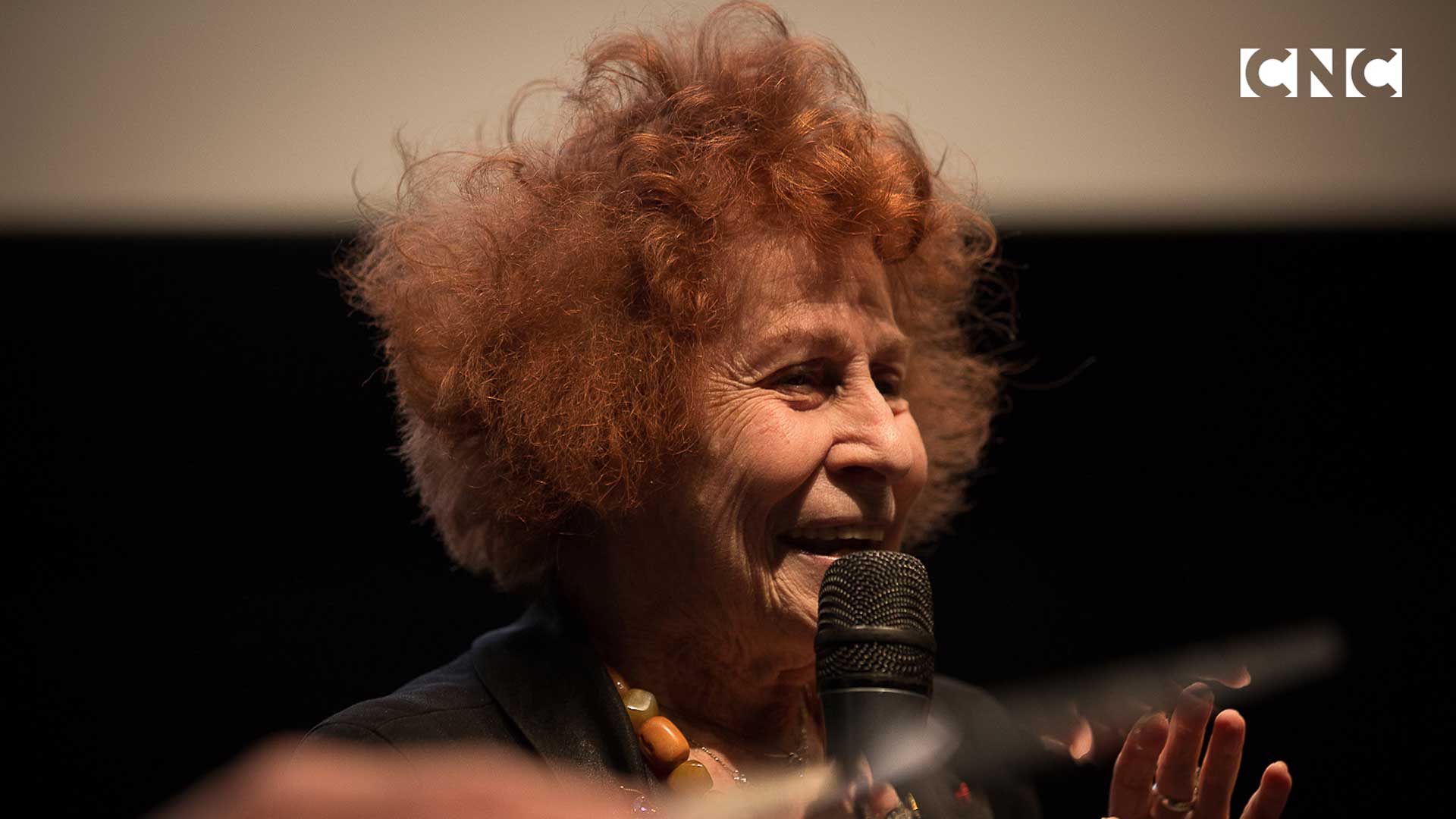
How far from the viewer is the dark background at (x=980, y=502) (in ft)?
6.09

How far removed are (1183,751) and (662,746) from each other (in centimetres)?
64

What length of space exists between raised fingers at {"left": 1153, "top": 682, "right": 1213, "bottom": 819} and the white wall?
89cm

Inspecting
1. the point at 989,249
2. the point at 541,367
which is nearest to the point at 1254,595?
the point at 989,249

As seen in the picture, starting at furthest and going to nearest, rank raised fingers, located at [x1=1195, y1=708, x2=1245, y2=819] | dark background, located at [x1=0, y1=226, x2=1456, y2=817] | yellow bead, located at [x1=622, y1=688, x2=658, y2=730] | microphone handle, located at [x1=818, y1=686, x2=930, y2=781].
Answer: dark background, located at [x1=0, y1=226, x2=1456, y2=817]
yellow bead, located at [x1=622, y1=688, x2=658, y2=730]
raised fingers, located at [x1=1195, y1=708, x2=1245, y2=819]
microphone handle, located at [x1=818, y1=686, x2=930, y2=781]

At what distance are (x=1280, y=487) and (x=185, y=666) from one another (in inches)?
72.5

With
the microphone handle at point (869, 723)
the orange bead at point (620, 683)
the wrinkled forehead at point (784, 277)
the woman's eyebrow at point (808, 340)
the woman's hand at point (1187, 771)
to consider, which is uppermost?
the wrinkled forehead at point (784, 277)

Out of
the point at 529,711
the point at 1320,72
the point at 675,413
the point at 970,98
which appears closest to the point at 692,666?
the point at 529,711

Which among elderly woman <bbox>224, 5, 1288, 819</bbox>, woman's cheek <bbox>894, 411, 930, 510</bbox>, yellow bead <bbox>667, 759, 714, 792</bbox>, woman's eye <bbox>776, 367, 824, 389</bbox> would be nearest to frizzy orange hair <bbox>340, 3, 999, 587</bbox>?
elderly woman <bbox>224, 5, 1288, 819</bbox>

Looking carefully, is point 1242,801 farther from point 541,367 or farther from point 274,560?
point 274,560

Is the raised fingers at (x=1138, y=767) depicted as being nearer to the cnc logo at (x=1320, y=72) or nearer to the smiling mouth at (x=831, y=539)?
the smiling mouth at (x=831, y=539)

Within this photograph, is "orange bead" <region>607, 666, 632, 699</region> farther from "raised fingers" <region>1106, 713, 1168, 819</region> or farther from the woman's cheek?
"raised fingers" <region>1106, 713, 1168, 819</region>

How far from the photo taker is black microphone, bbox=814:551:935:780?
1229 millimetres

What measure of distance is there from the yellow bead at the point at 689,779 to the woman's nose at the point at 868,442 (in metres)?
0.41

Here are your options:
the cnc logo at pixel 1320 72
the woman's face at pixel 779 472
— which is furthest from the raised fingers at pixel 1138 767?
the cnc logo at pixel 1320 72
